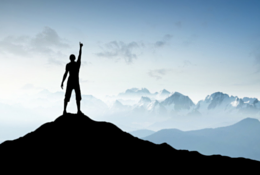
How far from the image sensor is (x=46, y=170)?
367 inches

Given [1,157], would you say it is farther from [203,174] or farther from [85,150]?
[203,174]

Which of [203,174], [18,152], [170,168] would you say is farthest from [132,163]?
[18,152]

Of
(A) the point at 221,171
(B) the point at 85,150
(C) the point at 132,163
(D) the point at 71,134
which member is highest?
(D) the point at 71,134

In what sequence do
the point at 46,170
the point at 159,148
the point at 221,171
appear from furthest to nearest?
the point at 159,148 → the point at 221,171 → the point at 46,170

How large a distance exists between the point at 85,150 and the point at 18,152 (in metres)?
4.28

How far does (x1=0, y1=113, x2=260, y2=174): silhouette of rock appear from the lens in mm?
9945

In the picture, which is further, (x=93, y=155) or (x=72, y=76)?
(x=72, y=76)

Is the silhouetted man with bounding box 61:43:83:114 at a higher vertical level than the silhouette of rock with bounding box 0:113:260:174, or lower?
higher

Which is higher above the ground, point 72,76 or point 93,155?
point 72,76

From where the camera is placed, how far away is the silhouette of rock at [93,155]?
32.6 ft

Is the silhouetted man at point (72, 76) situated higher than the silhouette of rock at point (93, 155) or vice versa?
the silhouetted man at point (72, 76)

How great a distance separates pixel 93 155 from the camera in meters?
10.8

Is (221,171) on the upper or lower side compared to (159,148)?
lower

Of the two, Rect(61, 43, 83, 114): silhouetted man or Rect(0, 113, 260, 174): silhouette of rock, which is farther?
Rect(61, 43, 83, 114): silhouetted man
